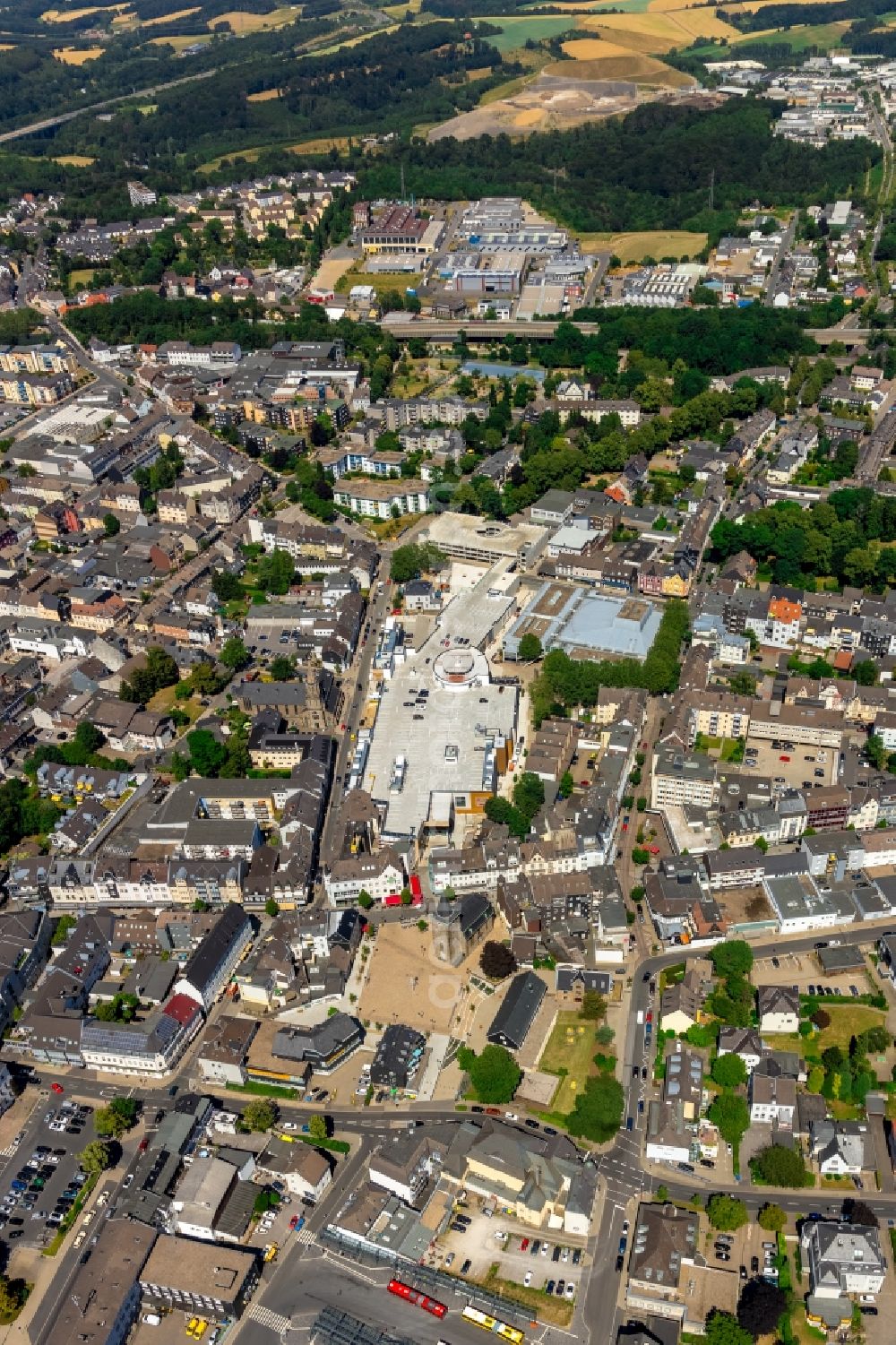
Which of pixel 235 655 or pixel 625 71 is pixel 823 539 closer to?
pixel 235 655

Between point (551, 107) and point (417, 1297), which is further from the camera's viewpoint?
point (551, 107)

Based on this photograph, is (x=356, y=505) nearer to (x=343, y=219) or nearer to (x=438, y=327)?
(x=438, y=327)

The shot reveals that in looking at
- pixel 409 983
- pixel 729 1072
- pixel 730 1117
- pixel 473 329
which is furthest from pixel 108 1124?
pixel 473 329

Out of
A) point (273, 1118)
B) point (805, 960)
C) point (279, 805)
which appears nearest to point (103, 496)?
point (279, 805)

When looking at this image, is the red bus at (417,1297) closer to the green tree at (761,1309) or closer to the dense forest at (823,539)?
the green tree at (761,1309)

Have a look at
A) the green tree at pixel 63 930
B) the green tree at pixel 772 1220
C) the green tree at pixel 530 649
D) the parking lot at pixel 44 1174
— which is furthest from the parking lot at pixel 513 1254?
the green tree at pixel 530 649

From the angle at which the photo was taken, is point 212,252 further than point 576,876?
Yes

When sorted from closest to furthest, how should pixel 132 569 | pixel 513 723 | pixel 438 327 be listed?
pixel 513 723 < pixel 132 569 < pixel 438 327
